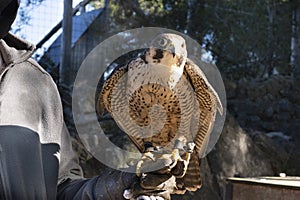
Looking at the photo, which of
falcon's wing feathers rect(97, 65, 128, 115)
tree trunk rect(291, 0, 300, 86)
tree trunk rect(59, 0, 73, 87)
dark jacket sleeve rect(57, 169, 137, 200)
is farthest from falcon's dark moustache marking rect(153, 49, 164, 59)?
tree trunk rect(291, 0, 300, 86)

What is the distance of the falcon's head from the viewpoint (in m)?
1.07

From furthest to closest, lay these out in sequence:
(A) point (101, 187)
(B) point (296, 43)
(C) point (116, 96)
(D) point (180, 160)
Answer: (B) point (296, 43), (C) point (116, 96), (A) point (101, 187), (D) point (180, 160)

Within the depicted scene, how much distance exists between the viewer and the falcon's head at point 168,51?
1067mm

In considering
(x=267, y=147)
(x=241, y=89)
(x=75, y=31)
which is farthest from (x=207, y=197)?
(x=241, y=89)

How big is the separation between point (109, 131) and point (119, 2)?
2.39 metres

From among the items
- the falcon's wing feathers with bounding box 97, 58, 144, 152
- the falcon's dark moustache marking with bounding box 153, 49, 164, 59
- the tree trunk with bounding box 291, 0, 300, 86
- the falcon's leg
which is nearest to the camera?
the falcon's leg

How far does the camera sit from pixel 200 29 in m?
6.45

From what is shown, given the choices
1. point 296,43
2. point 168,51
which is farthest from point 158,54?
point 296,43

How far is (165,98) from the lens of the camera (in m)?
1.21

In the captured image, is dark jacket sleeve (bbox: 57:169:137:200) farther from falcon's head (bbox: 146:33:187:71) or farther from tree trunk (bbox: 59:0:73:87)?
tree trunk (bbox: 59:0:73:87)

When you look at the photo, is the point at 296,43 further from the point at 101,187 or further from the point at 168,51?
the point at 101,187

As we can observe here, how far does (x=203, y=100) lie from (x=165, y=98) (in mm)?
107

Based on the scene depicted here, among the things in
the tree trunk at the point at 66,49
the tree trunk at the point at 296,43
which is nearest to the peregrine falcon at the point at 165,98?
the tree trunk at the point at 66,49

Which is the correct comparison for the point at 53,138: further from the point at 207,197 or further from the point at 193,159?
the point at 207,197
